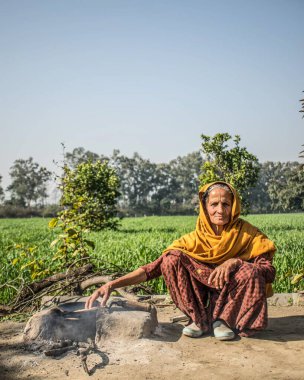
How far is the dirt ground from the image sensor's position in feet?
9.14

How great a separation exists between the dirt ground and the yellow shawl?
23.2 inches

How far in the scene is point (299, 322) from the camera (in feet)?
13.6

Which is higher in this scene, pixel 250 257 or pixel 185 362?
pixel 250 257

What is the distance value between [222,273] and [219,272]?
0.10 ft

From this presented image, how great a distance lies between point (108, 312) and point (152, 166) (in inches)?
3399

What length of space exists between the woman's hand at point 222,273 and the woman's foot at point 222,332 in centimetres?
34

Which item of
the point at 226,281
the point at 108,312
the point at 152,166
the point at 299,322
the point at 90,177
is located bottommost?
the point at 299,322

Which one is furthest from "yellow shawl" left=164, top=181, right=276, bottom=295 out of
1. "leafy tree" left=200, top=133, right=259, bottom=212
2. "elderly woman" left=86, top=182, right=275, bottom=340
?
"leafy tree" left=200, top=133, right=259, bottom=212

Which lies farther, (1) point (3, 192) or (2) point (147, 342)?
(1) point (3, 192)

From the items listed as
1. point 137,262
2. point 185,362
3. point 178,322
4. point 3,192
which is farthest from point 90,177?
point 3,192

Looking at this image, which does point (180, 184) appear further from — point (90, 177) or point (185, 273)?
point (185, 273)

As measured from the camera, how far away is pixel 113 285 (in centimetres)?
342

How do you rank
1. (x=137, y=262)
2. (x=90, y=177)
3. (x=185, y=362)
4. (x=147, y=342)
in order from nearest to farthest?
(x=185, y=362)
(x=147, y=342)
(x=137, y=262)
(x=90, y=177)

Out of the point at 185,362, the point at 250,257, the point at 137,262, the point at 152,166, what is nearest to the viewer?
the point at 185,362
